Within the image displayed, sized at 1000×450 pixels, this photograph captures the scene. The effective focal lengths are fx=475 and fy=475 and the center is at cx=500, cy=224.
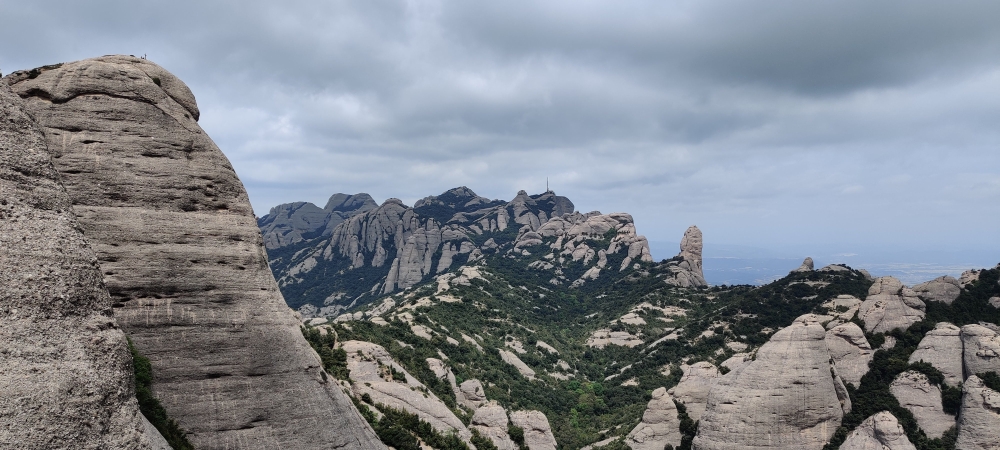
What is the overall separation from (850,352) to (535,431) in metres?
38.5

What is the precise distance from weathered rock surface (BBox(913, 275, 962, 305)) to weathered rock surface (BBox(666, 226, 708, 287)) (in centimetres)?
6977

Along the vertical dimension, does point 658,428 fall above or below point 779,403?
below

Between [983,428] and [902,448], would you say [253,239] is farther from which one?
[983,428]

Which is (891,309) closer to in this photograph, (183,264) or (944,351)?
(944,351)

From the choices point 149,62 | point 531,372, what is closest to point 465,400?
point 531,372

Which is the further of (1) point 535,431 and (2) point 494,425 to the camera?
(1) point 535,431

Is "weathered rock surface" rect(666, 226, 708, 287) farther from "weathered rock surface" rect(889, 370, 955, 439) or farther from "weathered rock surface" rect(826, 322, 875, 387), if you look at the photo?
"weathered rock surface" rect(889, 370, 955, 439)

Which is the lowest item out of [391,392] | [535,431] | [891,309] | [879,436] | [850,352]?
[535,431]

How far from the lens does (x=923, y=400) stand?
47.4 m

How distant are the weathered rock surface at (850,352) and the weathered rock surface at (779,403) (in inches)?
320

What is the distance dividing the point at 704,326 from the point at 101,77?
96.0 metres

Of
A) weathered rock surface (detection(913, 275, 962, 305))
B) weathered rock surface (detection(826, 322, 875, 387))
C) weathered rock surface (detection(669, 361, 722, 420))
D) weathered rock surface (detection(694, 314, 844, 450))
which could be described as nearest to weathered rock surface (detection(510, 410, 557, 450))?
weathered rock surface (detection(694, 314, 844, 450))

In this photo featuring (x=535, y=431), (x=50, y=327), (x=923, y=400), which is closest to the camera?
(x=50, y=327)

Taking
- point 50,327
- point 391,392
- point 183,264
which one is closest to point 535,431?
point 391,392
